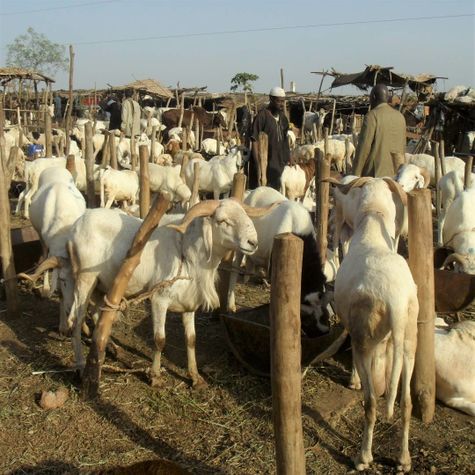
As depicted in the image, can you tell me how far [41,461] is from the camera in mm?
4055

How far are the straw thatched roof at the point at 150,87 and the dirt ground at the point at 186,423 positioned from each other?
2728 cm

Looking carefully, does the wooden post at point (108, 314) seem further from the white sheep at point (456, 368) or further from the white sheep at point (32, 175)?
the white sheep at point (32, 175)

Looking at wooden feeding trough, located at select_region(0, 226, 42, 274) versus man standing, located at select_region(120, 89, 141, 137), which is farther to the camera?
man standing, located at select_region(120, 89, 141, 137)

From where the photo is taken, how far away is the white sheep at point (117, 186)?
12.5 metres

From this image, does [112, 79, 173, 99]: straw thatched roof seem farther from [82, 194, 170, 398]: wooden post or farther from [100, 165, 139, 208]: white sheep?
[82, 194, 170, 398]: wooden post

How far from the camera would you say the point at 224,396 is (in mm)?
5047

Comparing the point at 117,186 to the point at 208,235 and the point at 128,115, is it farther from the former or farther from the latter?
the point at 208,235

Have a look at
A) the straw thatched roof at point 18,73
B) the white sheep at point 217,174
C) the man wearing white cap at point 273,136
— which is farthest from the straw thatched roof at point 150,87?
the man wearing white cap at point 273,136

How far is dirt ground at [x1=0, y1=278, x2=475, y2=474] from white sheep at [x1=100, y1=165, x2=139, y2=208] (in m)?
6.94

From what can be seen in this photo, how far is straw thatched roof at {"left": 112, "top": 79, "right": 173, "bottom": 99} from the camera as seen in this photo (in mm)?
31334

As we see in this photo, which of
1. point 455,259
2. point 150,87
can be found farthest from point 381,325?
point 150,87

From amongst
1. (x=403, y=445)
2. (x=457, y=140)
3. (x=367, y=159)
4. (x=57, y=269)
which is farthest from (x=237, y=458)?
(x=457, y=140)

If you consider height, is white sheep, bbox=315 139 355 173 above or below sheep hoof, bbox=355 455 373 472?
above

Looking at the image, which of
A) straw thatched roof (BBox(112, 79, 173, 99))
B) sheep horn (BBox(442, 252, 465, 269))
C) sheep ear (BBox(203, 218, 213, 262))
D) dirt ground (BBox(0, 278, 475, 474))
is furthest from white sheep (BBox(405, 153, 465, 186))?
straw thatched roof (BBox(112, 79, 173, 99))
